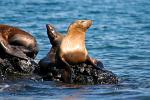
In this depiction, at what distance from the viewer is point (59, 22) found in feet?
83.0

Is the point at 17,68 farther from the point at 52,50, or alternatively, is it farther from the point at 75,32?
the point at 75,32

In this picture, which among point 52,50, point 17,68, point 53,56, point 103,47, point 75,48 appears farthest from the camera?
Answer: point 103,47

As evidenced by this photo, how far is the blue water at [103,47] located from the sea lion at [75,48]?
0.59 metres

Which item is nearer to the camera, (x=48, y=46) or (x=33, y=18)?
(x=48, y=46)

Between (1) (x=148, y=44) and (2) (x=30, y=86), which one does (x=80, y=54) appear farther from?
(1) (x=148, y=44)

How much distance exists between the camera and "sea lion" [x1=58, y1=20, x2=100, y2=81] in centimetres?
1084

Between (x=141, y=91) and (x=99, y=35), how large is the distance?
35.1 ft

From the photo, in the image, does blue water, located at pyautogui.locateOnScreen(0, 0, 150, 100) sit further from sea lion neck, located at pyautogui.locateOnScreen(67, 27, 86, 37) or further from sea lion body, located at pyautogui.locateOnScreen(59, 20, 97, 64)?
sea lion neck, located at pyautogui.locateOnScreen(67, 27, 86, 37)

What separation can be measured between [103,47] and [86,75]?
20.3ft

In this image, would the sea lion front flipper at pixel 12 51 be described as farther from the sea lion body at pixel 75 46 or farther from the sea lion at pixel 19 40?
the sea lion body at pixel 75 46

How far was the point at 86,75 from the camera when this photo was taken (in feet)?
34.9

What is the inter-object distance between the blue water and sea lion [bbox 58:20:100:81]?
590 millimetres

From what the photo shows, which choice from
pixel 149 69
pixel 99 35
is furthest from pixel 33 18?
pixel 149 69

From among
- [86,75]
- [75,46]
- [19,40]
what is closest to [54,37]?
[19,40]
